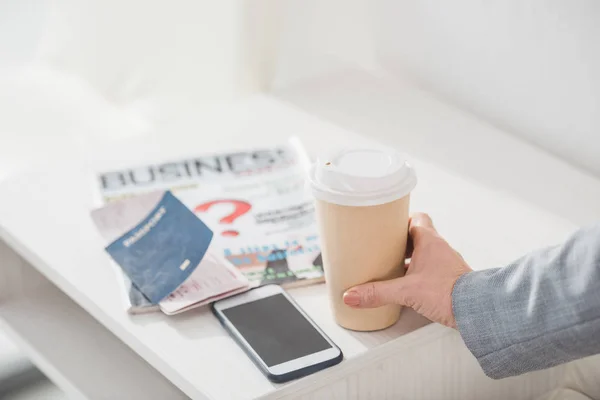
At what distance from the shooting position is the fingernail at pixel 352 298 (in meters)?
0.75

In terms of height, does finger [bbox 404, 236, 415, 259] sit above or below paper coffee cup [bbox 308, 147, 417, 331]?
below

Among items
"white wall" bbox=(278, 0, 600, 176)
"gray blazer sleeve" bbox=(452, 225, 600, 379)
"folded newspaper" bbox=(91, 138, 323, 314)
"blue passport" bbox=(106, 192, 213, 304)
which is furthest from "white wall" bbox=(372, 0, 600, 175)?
"blue passport" bbox=(106, 192, 213, 304)

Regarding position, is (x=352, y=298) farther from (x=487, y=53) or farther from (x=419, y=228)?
(x=487, y=53)

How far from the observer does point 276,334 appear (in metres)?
0.77

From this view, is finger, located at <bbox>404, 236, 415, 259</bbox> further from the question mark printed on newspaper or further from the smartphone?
the question mark printed on newspaper

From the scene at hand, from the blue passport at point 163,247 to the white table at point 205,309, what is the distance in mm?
31

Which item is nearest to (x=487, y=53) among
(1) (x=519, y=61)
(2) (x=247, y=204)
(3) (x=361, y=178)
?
(1) (x=519, y=61)

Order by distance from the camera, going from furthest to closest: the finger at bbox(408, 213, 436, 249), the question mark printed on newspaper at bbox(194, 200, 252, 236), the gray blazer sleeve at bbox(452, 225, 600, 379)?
the question mark printed on newspaper at bbox(194, 200, 252, 236) < the finger at bbox(408, 213, 436, 249) < the gray blazer sleeve at bbox(452, 225, 600, 379)

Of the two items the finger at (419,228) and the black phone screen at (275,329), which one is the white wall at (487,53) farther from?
the black phone screen at (275,329)

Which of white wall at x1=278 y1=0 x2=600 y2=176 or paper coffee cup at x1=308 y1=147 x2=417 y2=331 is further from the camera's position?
white wall at x1=278 y1=0 x2=600 y2=176

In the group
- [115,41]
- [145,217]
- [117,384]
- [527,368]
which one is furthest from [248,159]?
[115,41]

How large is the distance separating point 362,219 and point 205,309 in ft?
0.65

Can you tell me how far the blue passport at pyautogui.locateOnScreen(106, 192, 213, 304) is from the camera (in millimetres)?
841

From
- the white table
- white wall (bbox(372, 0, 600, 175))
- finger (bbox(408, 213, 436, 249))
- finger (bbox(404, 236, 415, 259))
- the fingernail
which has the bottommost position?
the white table
